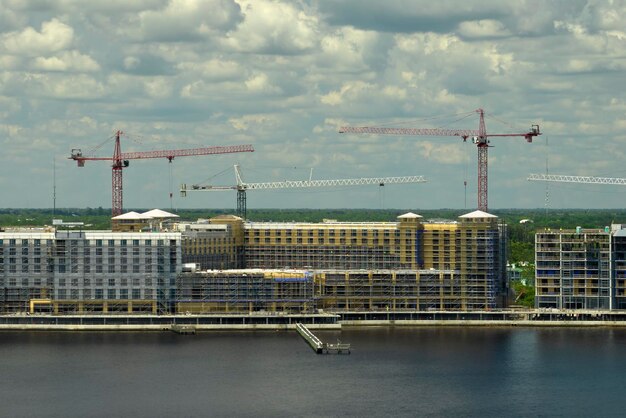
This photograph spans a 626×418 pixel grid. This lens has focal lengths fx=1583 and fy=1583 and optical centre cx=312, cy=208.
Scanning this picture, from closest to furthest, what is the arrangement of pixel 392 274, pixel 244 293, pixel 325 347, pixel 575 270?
1. pixel 325 347
2. pixel 244 293
3. pixel 575 270
4. pixel 392 274

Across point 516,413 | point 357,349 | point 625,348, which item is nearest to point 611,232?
point 625,348

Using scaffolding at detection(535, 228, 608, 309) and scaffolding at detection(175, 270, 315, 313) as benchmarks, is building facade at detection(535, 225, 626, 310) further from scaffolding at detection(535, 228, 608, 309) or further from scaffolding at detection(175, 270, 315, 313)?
scaffolding at detection(175, 270, 315, 313)

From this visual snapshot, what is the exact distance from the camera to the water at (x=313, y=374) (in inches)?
4781

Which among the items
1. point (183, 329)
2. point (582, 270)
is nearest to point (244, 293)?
point (183, 329)

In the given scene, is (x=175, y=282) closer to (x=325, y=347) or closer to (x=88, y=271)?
(x=88, y=271)

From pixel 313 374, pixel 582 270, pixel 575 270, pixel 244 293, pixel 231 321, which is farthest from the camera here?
pixel 575 270

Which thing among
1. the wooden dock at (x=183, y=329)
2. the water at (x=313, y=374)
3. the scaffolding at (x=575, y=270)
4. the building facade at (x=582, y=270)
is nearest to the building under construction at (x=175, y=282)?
the wooden dock at (x=183, y=329)

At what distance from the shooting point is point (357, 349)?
154500mm

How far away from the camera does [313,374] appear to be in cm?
13712

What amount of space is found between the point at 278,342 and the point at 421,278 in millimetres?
27171

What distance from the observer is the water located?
398 feet

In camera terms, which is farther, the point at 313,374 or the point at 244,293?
the point at 244,293

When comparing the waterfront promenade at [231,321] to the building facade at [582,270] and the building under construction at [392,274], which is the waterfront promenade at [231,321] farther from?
the building facade at [582,270]

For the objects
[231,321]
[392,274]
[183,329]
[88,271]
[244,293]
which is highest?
[88,271]
